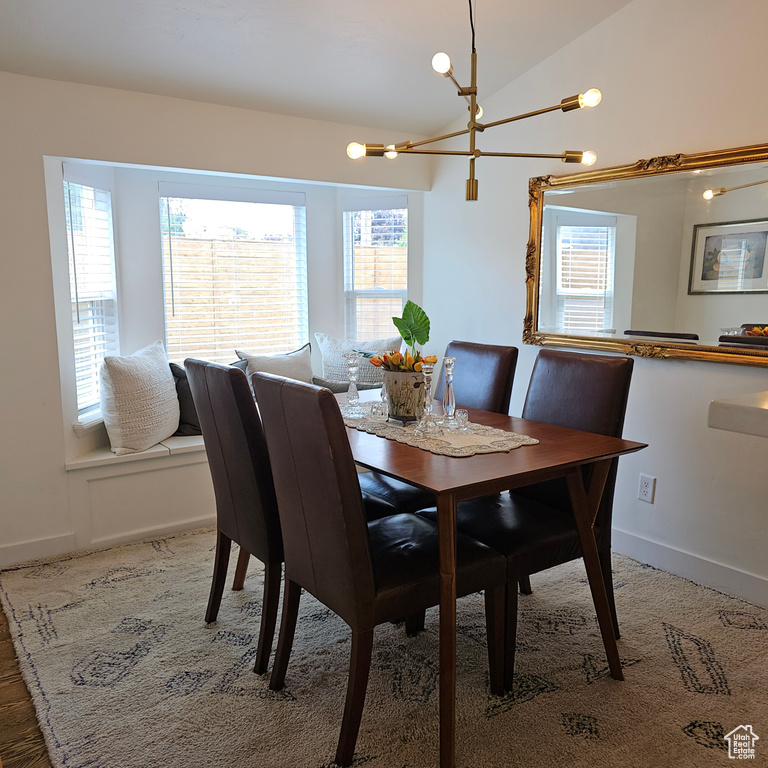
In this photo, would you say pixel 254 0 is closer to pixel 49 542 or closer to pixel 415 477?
pixel 415 477

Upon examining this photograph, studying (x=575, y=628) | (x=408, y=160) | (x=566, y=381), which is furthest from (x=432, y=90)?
(x=575, y=628)

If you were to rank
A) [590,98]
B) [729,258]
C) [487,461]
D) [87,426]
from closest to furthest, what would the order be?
1. [590,98]
2. [487,461]
3. [729,258]
4. [87,426]

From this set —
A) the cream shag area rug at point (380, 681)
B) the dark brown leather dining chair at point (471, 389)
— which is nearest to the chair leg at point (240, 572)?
the cream shag area rug at point (380, 681)

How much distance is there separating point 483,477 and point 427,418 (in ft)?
2.01

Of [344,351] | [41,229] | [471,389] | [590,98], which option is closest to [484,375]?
[471,389]

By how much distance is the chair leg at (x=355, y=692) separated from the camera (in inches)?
68.6

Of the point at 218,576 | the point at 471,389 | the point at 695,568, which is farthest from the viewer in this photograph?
the point at 471,389

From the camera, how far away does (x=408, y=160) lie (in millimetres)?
4133

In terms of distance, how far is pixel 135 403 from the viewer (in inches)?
130

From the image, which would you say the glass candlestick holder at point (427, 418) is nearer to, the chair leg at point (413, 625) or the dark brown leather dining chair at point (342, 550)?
the dark brown leather dining chair at point (342, 550)

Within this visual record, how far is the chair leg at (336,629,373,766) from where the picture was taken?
1742mm

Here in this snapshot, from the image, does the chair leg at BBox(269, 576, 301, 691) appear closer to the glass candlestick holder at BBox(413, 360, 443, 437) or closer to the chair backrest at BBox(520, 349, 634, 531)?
the glass candlestick holder at BBox(413, 360, 443, 437)

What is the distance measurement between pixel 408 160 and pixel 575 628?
9.74ft

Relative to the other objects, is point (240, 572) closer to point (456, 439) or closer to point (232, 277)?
point (456, 439)
